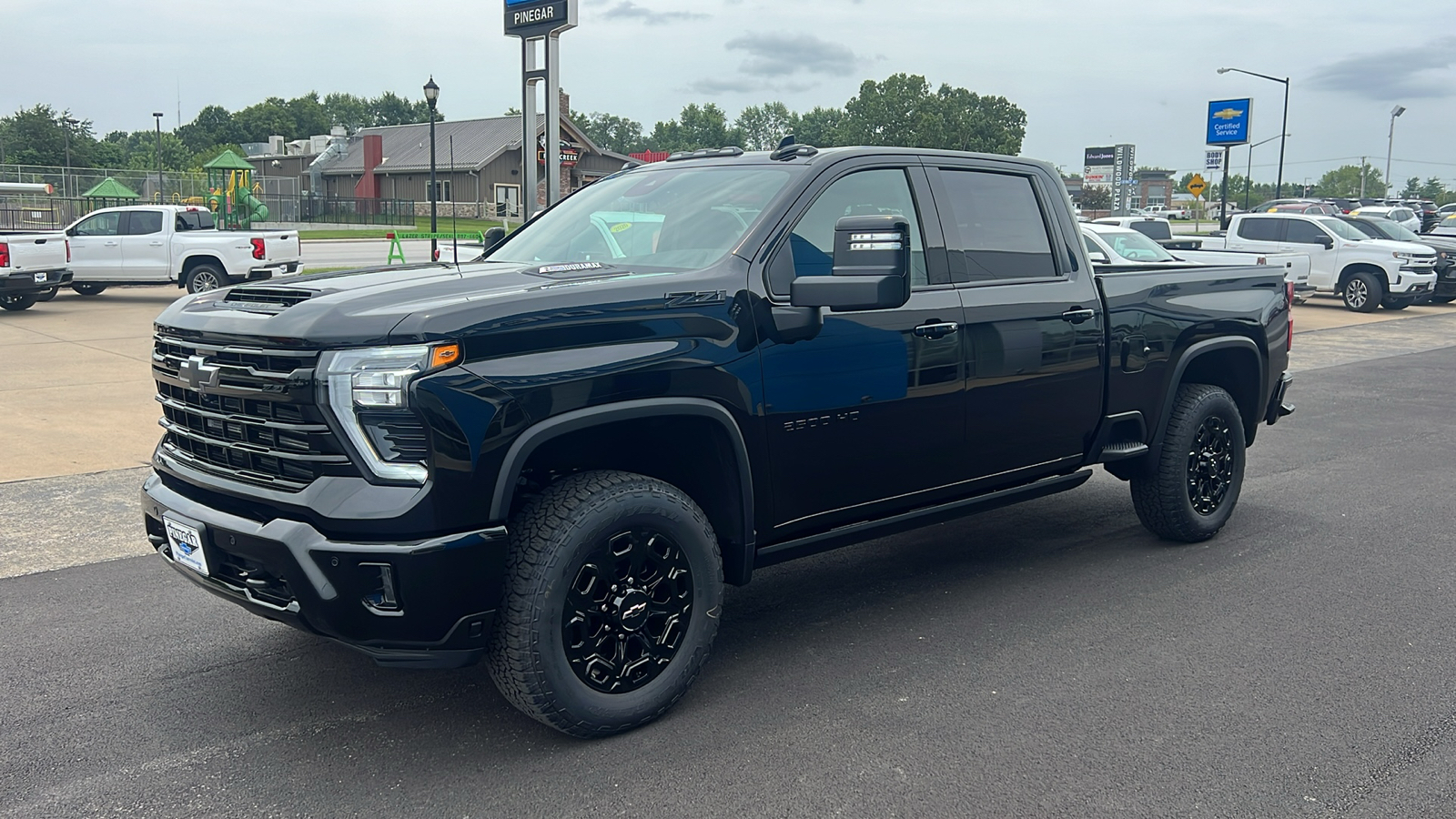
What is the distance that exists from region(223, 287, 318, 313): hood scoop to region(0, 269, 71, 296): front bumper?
16234 mm

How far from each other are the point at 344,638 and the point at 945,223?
286 cm

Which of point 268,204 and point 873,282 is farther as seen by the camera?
point 268,204

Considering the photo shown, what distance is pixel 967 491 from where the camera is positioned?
4.82 metres

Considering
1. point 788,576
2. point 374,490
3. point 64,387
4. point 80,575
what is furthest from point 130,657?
point 64,387

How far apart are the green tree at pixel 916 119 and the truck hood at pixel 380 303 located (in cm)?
10135

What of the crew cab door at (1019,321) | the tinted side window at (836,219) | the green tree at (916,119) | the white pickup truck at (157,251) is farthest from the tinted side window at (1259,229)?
the green tree at (916,119)

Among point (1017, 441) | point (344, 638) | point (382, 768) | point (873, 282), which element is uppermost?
point (873, 282)

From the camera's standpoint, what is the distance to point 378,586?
3.20 m

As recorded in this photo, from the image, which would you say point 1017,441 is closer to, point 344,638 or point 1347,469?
point 344,638

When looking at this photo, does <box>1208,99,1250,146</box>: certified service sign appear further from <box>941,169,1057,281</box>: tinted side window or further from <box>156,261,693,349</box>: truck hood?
<box>156,261,693,349</box>: truck hood

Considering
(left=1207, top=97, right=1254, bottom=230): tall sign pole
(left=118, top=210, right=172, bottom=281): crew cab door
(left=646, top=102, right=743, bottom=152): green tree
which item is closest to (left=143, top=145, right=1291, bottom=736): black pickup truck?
(left=118, top=210, right=172, bottom=281): crew cab door

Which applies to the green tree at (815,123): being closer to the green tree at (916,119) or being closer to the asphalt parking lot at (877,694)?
the green tree at (916,119)

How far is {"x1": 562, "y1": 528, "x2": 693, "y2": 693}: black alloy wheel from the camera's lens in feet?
11.7

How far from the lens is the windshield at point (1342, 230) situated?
22516mm
